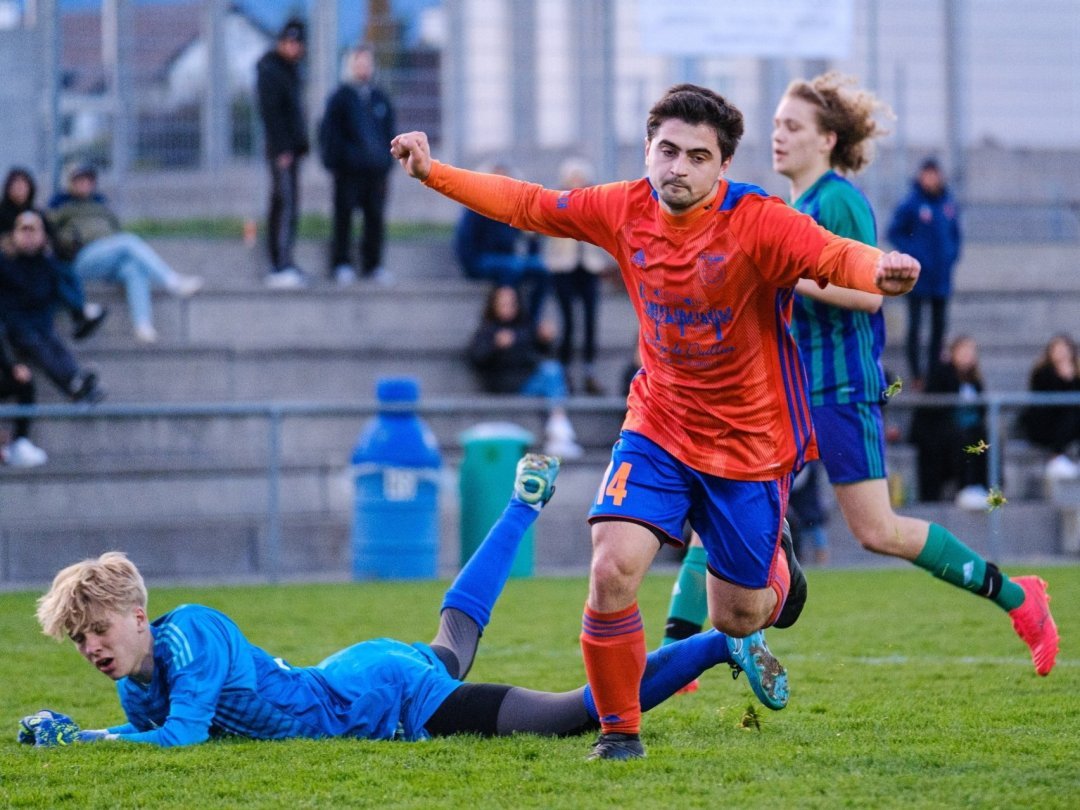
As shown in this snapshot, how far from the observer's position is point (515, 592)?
448 inches

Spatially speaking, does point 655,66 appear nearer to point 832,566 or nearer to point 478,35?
point 478,35

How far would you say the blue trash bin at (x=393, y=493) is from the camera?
41.6ft

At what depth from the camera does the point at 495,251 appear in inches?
620

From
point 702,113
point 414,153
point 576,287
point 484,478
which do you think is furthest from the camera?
point 576,287

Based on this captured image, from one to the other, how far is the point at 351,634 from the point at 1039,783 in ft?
16.1

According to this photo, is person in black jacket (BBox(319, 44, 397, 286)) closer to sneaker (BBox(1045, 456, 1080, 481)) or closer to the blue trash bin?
the blue trash bin

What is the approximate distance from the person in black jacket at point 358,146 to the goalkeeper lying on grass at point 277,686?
31.5 feet

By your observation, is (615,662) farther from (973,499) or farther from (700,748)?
(973,499)

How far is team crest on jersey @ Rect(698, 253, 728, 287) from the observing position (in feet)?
17.5

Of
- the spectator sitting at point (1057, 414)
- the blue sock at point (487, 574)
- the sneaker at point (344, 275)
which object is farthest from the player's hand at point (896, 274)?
the sneaker at point (344, 275)

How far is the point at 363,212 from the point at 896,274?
11.5 meters

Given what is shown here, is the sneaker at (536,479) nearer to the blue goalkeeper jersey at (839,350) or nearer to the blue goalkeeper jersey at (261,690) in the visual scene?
the blue goalkeeper jersey at (261,690)

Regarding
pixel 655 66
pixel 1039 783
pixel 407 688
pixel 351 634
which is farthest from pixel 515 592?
pixel 655 66

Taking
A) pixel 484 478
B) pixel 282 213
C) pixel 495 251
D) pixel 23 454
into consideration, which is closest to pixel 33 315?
pixel 23 454
